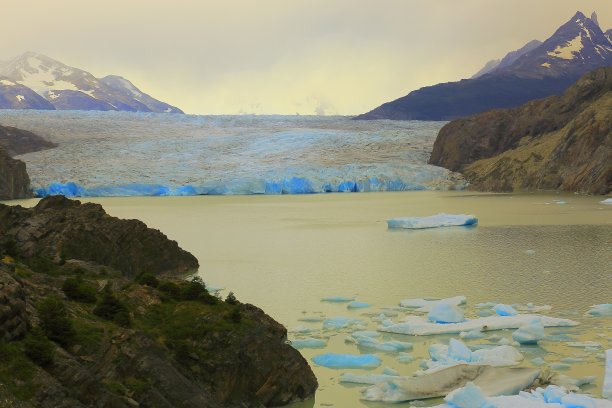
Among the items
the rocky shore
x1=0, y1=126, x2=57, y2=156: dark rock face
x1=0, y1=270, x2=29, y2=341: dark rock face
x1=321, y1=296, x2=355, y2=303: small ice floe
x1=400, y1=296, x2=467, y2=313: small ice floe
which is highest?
x1=0, y1=126, x2=57, y2=156: dark rock face

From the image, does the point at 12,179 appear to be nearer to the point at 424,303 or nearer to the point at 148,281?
the point at 424,303

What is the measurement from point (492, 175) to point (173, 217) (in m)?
35.0

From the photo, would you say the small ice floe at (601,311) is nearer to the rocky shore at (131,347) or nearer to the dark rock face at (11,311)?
the rocky shore at (131,347)

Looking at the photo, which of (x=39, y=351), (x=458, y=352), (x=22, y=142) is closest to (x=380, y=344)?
(x=458, y=352)

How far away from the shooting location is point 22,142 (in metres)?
70.7

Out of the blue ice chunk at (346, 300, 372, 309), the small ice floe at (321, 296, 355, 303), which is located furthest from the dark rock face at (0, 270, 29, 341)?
the small ice floe at (321, 296, 355, 303)

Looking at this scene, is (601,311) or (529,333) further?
(601,311)

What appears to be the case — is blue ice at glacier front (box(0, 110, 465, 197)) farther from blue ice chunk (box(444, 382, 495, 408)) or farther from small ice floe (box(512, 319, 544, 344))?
blue ice chunk (box(444, 382, 495, 408))

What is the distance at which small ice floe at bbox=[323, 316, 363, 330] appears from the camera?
13672 mm

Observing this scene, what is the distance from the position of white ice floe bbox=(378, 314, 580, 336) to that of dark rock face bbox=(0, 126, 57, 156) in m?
62.7

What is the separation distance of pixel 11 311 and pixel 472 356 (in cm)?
670

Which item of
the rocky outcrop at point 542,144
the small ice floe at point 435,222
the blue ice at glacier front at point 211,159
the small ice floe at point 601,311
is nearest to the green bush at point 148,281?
the small ice floe at point 601,311

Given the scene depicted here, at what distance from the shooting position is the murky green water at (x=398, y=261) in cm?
1383

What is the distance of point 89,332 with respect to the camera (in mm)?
7797
